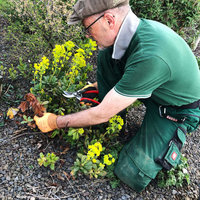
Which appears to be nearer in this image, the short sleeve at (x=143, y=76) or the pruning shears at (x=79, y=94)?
the short sleeve at (x=143, y=76)

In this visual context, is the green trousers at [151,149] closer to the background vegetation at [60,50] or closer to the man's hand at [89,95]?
the background vegetation at [60,50]

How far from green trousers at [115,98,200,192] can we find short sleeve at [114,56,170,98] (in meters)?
0.73

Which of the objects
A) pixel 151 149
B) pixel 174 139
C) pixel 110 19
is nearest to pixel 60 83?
pixel 110 19

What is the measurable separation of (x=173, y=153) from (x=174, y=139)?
15cm

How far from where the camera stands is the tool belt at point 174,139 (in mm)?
2113

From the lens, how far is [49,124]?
2.06 metres

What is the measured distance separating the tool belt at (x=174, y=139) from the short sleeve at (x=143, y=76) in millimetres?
668

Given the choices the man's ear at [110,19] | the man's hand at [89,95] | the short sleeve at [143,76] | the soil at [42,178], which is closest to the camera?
the short sleeve at [143,76]

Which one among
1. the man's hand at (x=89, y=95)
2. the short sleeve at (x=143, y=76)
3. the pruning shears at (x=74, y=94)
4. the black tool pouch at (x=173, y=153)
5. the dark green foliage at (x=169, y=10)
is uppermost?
the dark green foliage at (x=169, y=10)

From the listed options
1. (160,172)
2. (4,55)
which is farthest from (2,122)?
(160,172)

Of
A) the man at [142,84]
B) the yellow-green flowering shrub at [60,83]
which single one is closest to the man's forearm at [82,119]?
the man at [142,84]

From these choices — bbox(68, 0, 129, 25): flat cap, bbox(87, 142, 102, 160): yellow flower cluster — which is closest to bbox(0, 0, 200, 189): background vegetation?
bbox(87, 142, 102, 160): yellow flower cluster

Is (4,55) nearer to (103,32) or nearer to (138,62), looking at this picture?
(103,32)

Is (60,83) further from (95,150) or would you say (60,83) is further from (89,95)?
(95,150)
